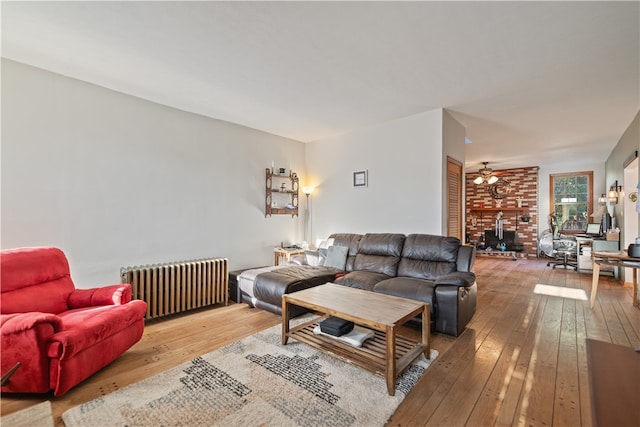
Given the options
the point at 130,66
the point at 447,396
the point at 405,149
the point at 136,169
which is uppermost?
the point at 130,66

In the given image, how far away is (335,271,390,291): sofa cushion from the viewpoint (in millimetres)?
3324

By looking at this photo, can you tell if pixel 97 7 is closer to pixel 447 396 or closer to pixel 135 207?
pixel 135 207

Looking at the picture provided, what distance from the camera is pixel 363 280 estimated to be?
342 cm

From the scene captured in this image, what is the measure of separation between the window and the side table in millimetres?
7425

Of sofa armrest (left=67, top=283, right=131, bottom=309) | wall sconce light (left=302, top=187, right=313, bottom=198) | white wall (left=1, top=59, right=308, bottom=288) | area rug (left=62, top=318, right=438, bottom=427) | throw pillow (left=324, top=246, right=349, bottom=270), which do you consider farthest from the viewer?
wall sconce light (left=302, top=187, right=313, bottom=198)

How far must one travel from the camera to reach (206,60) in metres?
2.65

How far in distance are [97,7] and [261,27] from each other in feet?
3.57

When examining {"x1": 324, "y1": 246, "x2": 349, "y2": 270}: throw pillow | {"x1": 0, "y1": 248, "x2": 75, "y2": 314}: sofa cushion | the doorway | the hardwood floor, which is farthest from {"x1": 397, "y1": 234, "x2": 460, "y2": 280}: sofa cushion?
the doorway

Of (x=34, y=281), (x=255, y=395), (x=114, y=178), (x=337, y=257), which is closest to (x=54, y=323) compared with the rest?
(x=34, y=281)

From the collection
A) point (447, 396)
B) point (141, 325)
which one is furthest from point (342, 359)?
point (141, 325)

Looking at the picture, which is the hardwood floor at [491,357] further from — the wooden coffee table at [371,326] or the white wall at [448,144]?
the white wall at [448,144]

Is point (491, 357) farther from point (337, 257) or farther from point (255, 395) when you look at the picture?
point (337, 257)

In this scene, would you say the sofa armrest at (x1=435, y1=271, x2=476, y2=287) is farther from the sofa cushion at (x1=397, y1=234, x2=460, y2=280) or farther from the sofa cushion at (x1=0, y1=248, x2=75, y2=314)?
the sofa cushion at (x1=0, y1=248, x2=75, y2=314)

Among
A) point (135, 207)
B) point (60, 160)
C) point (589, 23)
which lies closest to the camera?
point (589, 23)
